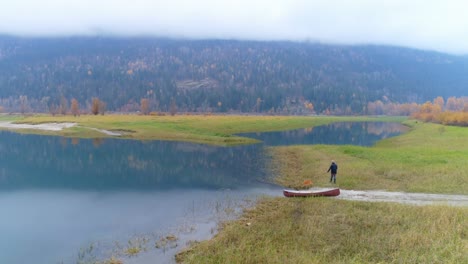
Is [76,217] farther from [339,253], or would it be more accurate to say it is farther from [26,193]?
[339,253]

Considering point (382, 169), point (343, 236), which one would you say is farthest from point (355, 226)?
point (382, 169)

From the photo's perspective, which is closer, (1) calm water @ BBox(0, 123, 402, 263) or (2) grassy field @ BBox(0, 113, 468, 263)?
(2) grassy field @ BBox(0, 113, 468, 263)

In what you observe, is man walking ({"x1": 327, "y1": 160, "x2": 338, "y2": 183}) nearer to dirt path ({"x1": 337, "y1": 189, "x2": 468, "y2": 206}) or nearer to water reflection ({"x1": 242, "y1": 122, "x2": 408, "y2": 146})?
dirt path ({"x1": 337, "y1": 189, "x2": 468, "y2": 206})

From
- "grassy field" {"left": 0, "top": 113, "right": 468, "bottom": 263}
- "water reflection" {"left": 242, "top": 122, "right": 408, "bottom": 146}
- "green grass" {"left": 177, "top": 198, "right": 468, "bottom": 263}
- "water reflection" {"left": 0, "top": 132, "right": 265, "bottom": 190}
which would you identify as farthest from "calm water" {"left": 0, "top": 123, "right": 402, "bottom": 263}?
"water reflection" {"left": 242, "top": 122, "right": 408, "bottom": 146}

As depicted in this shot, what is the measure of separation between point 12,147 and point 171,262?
72828mm

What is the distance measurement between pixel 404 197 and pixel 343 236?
44.2 feet

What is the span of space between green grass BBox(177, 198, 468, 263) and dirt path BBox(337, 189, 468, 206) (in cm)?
312

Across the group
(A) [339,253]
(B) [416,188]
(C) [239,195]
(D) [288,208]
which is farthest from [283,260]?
(B) [416,188]

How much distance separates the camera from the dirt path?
32.4 meters

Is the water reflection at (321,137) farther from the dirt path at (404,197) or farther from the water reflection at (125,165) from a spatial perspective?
the dirt path at (404,197)

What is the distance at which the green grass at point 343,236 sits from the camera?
20188 millimetres

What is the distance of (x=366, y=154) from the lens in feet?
191

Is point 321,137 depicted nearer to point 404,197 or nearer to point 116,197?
point 404,197

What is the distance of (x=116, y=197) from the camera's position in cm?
3806
